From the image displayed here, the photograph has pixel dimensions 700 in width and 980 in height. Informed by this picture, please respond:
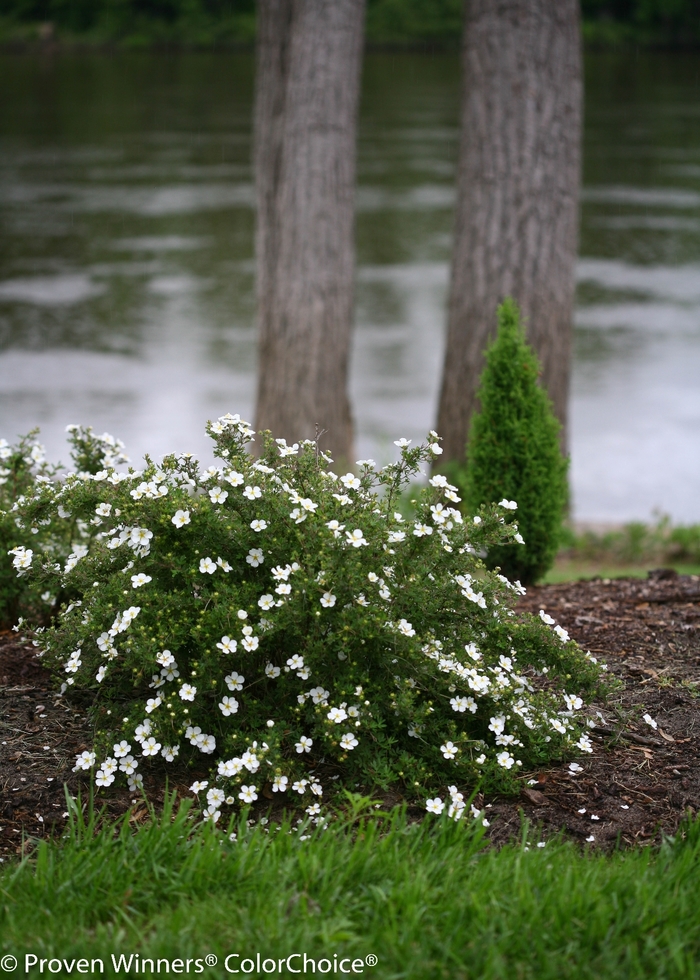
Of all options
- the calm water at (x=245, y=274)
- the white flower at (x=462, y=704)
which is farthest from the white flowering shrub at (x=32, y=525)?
the calm water at (x=245, y=274)

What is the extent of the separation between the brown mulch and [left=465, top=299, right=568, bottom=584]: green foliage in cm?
93

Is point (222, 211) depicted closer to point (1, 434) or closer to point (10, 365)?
point (10, 365)

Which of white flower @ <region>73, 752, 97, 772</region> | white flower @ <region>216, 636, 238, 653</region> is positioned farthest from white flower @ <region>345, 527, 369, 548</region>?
white flower @ <region>73, 752, 97, 772</region>

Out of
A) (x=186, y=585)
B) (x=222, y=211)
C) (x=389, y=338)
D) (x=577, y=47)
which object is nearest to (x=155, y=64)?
(x=222, y=211)

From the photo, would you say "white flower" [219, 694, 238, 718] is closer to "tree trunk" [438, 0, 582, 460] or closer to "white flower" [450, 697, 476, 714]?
"white flower" [450, 697, 476, 714]

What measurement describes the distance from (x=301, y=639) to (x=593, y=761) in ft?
3.39

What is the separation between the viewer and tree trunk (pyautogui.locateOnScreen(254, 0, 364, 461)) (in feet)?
23.1

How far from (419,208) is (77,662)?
18582 mm

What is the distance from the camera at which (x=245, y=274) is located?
55.3 ft

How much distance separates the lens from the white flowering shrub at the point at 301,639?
2930 millimetres

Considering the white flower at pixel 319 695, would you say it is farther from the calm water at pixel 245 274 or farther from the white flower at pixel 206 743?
the calm water at pixel 245 274

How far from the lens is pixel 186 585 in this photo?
308 cm

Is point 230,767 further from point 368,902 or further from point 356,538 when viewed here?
point 356,538

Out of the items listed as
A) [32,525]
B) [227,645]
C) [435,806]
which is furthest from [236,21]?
[435,806]
